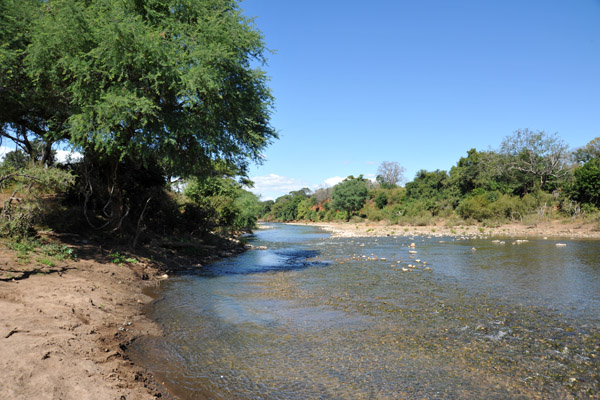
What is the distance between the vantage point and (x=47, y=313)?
640cm

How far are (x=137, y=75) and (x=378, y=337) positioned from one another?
10968 millimetres

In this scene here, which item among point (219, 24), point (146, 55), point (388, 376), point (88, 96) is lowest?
point (388, 376)

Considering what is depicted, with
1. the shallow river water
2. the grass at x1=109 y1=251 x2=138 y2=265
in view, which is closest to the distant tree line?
the shallow river water

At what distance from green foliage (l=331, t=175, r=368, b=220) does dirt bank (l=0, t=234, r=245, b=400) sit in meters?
66.9

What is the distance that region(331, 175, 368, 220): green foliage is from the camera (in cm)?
7662

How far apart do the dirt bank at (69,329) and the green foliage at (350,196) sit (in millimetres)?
66890

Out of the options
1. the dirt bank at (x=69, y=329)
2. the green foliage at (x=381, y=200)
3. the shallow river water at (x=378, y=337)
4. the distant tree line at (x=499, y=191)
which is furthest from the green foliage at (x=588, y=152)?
the dirt bank at (x=69, y=329)

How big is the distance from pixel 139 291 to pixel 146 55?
7210 mm

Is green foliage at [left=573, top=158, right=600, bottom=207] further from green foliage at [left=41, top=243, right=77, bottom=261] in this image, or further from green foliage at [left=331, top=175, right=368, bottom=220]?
green foliage at [left=41, top=243, right=77, bottom=261]

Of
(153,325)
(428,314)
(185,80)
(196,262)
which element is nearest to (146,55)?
(185,80)

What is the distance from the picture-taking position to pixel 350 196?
76.6 meters

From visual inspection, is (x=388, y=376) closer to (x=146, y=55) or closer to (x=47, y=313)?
(x=47, y=313)

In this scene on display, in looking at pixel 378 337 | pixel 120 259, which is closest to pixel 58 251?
pixel 120 259

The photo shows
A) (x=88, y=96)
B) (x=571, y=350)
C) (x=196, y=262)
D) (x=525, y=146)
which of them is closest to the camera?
(x=571, y=350)
